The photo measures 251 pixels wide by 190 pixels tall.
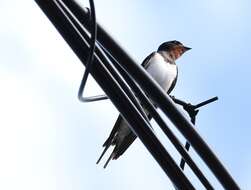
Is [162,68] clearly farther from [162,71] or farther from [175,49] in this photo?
[175,49]

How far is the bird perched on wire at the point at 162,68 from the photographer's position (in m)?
5.95

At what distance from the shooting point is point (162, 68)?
7074mm

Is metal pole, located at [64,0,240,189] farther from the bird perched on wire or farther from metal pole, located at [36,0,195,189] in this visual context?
the bird perched on wire

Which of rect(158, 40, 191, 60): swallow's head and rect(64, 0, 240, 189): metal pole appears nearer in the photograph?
rect(64, 0, 240, 189): metal pole

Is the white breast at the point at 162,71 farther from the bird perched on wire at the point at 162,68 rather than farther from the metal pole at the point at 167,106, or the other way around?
the metal pole at the point at 167,106

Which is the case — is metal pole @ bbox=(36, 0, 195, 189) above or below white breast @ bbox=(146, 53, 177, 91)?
above

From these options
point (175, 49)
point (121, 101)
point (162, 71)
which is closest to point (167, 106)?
point (121, 101)

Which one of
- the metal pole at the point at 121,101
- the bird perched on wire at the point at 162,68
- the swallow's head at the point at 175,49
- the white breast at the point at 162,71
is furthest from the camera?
the swallow's head at the point at 175,49

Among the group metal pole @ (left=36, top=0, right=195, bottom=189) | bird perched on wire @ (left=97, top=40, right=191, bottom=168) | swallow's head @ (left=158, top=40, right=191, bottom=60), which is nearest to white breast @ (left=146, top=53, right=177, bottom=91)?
bird perched on wire @ (left=97, top=40, right=191, bottom=168)

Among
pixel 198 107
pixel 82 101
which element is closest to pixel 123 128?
pixel 198 107

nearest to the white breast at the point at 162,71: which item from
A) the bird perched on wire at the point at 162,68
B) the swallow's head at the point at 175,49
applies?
the bird perched on wire at the point at 162,68

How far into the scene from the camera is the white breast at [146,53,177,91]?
275 inches

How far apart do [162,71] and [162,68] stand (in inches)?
2.3

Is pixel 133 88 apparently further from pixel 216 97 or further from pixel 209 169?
pixel 216 97
